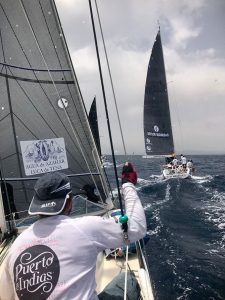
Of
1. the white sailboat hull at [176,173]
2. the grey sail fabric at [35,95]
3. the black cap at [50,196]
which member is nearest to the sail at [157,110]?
the white sailboat hull at [176,173]

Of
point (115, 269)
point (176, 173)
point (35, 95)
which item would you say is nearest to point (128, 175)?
point (115, 269)

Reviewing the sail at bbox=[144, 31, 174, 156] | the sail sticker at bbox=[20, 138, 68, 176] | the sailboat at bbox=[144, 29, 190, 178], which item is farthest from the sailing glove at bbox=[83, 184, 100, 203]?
the sail at bbox=[144, 31, 174, 156]

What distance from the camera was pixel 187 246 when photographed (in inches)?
360

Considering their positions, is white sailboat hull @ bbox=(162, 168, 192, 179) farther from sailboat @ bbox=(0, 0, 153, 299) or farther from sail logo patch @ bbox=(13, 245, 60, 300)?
sail logo patch @ bbox=(13, 245, 60, 300)

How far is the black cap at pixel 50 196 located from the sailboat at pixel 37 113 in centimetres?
323

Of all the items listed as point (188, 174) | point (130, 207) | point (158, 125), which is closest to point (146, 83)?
point (158, 125)

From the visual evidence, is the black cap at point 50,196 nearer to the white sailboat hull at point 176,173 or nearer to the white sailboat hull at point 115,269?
the white sailboat hull at point 115,269

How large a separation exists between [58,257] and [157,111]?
30657 mm

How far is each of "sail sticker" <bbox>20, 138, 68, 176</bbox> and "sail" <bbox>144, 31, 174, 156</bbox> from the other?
26.5 m

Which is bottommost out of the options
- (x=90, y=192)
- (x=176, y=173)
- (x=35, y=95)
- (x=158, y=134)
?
(x=176, y=173)

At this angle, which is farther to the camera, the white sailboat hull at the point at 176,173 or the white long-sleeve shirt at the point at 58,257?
the white sailboat hull at the point at 176,173

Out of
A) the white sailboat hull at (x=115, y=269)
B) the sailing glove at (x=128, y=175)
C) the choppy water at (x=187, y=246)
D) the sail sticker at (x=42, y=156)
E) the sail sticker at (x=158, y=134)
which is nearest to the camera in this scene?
the sailing glove at (x=128, y=175)

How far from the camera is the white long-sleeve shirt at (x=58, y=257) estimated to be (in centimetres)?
169

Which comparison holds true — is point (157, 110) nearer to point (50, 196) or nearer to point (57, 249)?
point (50, 196)
